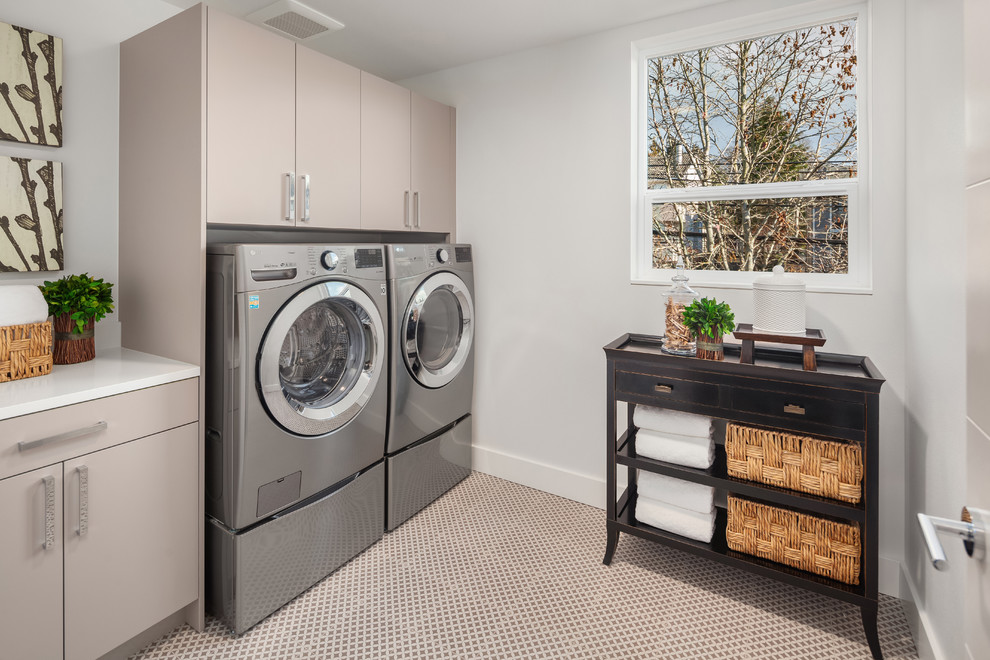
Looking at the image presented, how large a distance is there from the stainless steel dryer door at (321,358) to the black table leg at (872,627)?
195 centimetres

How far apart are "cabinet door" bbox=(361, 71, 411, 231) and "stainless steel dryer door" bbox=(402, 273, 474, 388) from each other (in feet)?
1.28

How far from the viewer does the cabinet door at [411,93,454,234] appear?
2803 millimetres

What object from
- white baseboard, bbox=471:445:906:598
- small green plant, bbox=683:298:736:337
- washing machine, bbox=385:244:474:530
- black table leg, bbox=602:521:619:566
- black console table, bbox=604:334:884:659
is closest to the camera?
black console table, bbox=604:334:884:659

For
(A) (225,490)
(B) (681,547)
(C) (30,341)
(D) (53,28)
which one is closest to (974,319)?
(B) (681,547)

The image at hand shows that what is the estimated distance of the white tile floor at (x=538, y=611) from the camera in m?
1.77

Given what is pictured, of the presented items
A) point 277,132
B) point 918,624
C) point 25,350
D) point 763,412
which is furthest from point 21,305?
point 918,624

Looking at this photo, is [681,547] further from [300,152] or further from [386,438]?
[300,152]

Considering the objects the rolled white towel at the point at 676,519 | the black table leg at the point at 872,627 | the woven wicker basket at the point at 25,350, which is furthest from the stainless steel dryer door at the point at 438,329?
the black table leg at the point at 872,627

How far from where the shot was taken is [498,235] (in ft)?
9.87

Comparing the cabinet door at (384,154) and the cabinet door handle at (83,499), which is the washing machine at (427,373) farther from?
the cabinet door handle at (83,499)

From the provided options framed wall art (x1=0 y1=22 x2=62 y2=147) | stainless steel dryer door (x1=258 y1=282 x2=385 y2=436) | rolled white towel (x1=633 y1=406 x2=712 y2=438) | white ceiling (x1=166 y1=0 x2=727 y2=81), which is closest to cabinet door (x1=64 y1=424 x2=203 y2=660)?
stainless steel dryer door (x1=258 y1=282 x2=385 y2=436)

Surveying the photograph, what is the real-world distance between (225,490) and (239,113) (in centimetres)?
134

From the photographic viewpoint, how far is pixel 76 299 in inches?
74.3

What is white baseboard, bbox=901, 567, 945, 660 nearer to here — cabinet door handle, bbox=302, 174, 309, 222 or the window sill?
the window sill
